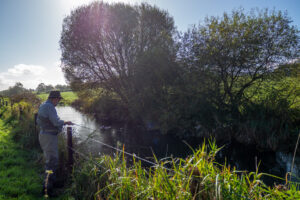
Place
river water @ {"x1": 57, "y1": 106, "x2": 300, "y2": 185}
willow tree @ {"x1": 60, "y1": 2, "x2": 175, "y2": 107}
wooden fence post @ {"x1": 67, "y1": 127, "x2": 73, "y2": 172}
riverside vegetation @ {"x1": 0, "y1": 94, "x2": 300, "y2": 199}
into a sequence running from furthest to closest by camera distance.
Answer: willow tree @ {"x1": 60, "y1": 2, "x2": 175, "y2": 107} → river water @ {"x1": 57, "y1": 106, "x2": 300, "y2": 185} → wooden fence post @ {"x1": 67, "y1": 127, "x2": 73, "y2": 172} → riverside vegetation @ {"x1": 0, "y1": 94, "x2": 300, "y2": 199}

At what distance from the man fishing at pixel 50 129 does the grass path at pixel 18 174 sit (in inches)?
17.7

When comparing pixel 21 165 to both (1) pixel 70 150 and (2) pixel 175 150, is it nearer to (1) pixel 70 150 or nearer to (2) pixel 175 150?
(1) pixel 70 150

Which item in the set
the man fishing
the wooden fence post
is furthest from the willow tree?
the man fishing

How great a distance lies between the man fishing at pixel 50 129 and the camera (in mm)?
4156

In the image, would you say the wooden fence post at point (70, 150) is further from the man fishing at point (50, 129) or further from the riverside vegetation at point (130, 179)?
the man fishing at point (50, 129)

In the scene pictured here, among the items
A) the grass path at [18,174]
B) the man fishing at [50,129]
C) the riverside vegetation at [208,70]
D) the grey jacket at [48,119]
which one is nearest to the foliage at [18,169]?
the grass path at [18,174]

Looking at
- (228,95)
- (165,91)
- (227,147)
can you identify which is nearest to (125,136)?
(165,91)

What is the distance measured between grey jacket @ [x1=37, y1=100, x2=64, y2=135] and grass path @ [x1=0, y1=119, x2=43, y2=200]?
4.81 ft

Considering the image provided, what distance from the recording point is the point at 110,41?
1844cm

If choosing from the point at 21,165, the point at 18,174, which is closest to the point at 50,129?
the point at 18,174

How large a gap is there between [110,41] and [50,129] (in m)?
16.0

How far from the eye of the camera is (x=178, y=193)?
210 cm

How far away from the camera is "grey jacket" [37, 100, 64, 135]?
415 centimetres

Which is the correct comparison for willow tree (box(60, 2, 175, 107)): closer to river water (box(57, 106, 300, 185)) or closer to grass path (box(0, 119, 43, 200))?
river water (box(57, 106, 300, 185))
